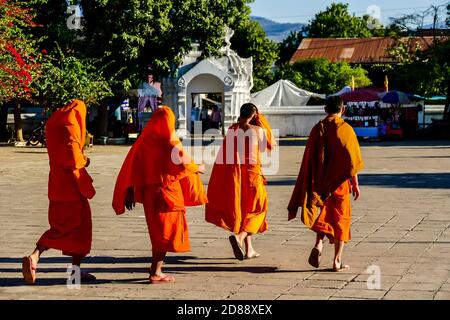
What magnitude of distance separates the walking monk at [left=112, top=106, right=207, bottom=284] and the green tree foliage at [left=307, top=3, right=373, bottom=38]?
73.0 m

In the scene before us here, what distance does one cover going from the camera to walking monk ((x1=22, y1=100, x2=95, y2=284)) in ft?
26.0

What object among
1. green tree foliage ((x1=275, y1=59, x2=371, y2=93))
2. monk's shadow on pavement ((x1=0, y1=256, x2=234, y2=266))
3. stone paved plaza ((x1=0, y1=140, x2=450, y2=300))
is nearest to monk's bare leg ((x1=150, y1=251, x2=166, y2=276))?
stone paved plaza ((x1=0, y1=140, x2=450, y2=300))

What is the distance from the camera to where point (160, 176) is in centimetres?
802

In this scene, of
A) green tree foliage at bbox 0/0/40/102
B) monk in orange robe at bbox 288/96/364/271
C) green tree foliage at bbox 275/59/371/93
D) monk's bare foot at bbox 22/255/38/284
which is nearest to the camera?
monk's bare foot at bbox 22/255/38/284

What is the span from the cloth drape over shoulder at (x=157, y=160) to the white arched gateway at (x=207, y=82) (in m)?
29.2

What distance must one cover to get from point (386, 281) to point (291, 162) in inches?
644

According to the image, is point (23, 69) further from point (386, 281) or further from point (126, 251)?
point (386, 281)

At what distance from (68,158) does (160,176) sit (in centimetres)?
88

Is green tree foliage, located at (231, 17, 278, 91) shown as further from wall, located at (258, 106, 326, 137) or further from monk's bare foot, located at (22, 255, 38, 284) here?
monk's bare foot, located at (22, 255, 38, 284)

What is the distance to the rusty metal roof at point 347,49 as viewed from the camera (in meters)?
71.2

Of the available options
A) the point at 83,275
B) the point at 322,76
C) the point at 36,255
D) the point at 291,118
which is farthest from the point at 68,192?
the point at 322,76

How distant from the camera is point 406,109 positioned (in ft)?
128

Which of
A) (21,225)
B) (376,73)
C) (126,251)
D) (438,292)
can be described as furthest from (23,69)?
(376,73)
